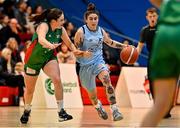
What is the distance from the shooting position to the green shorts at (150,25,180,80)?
4.32 metres

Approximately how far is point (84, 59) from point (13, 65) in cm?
573

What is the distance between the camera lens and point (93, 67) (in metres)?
9.72

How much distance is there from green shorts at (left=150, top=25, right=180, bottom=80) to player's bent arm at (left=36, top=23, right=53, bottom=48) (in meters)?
4.29

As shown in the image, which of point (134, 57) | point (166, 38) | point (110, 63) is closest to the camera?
point (166, 38)

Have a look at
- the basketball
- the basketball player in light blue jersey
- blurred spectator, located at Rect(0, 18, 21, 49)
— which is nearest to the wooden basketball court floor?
the basketball player in light blue jersey

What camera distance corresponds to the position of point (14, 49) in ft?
50.6

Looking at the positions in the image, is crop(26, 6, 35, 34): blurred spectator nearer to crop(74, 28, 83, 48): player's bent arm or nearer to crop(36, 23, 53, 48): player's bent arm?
crop(74, 28, 83, 48): player's bent arm

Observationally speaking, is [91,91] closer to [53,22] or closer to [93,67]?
[93,67]

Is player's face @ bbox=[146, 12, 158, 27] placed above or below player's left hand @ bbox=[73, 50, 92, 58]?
above

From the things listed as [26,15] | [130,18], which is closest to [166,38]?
[26,15]

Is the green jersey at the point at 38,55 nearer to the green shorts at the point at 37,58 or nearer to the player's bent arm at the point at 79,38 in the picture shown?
the green shorts at the point at 37,58

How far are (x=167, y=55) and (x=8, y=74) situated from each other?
35.5 ft

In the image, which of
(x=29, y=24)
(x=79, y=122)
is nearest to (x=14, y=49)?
(x=29, y=24)

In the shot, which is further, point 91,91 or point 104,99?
point 104,99
